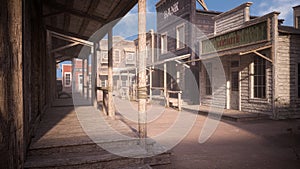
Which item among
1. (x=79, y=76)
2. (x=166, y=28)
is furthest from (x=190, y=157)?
(x=79, y=76)

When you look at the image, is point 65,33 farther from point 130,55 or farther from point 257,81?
point 130,55

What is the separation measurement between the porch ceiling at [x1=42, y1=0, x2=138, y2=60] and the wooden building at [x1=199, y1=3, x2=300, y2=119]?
5985mm

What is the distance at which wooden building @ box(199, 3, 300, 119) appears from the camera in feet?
30.6

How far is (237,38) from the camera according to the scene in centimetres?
1107

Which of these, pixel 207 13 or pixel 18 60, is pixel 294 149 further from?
pixel 207 13

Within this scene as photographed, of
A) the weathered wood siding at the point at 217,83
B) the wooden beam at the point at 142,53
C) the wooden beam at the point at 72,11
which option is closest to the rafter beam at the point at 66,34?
the wooden beam at the point at 72,11

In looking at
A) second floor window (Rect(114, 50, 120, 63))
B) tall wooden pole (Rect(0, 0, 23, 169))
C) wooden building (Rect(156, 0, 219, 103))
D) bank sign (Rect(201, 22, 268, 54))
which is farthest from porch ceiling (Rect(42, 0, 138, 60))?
second floor window (Rect(114, 50, 120, 63))

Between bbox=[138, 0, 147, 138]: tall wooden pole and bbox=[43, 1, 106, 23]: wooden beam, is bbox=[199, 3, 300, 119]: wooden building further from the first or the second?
bbox=[138, 0, 147, 138]: tall wooden pole

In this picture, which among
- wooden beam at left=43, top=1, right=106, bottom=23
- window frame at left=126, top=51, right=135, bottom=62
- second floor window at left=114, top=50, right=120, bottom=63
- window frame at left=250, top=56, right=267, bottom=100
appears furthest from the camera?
second floor window at left=114, top=50, right=120, bottom=63

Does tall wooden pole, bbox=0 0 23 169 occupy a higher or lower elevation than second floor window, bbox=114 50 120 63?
lower

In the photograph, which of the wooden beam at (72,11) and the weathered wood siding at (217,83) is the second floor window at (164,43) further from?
the wooden beam at (72,11)

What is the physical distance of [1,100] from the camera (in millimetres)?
2443

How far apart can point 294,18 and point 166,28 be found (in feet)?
32.9

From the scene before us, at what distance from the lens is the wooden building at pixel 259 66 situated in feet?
30.6
